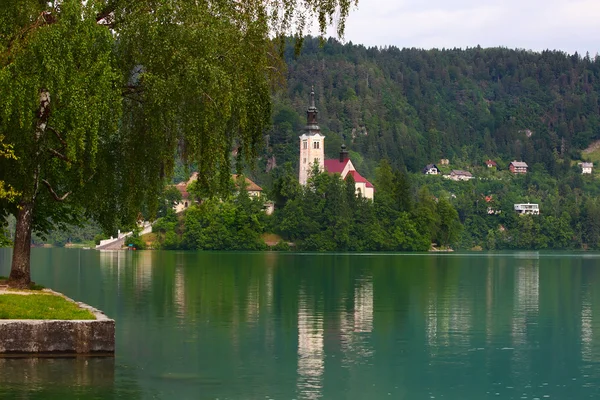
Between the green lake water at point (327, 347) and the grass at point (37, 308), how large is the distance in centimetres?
140

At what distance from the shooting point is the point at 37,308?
28172mm

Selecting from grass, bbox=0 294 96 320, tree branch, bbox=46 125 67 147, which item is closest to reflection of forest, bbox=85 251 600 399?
grass, bbox=0 294 96 320

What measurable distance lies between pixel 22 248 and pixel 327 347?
10.2 m

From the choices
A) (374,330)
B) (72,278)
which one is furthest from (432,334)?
(72,278)

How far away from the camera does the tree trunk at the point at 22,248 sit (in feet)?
109

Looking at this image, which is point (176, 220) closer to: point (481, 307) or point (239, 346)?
point (481, 307)

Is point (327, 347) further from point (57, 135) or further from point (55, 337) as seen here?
point (57, 135)

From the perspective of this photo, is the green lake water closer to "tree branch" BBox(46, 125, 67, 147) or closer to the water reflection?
the water reflection

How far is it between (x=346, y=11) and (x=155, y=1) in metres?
5.73

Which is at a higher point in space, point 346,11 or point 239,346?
point 346,11

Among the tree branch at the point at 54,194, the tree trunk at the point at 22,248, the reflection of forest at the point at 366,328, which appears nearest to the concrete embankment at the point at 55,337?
the reflection of forest at the point at 366,328

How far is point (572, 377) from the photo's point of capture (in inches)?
1080

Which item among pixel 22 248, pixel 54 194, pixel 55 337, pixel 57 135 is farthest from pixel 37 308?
pixel 54 194

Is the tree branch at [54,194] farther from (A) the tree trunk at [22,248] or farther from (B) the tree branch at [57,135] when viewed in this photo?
(B) the tree branch at [57,135]
